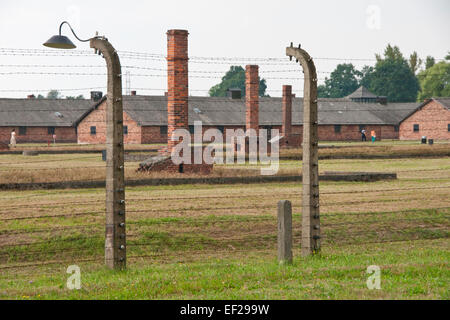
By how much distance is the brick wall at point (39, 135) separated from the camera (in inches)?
2643

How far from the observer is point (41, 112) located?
71.0m

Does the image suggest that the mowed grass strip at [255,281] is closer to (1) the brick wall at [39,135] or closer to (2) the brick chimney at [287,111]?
(2) the brick chimney at [287,111]

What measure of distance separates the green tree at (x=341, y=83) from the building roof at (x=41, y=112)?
6464 cm

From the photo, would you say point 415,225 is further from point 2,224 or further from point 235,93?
point 235,93

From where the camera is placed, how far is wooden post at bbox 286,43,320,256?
10172mm

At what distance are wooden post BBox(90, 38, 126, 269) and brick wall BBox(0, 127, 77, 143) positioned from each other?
198ft

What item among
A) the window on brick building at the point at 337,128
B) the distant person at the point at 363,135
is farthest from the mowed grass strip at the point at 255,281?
the window on brick building at the point at 337,128

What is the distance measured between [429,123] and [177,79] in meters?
58.9

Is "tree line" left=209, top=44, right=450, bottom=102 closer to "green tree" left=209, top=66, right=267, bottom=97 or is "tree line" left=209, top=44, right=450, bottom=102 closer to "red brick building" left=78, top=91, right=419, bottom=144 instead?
"green tree" left=209, top=66, right=267, bottom=97

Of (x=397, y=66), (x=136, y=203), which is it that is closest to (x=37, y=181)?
(x=136, y=203)

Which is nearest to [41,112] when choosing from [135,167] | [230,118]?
[230,118]

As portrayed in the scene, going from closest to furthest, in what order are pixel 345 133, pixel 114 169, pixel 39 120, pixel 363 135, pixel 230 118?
pixel 114 169 < pixel 230 118 < pixel 39 120 < pixel 363 135 < pixel 345 133

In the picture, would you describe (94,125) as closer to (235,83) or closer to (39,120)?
(39,120)

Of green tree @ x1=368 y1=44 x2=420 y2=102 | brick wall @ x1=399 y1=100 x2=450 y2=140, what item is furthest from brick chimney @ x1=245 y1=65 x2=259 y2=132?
green tree @ x1=368 y1=44 x2=420 y2=102
